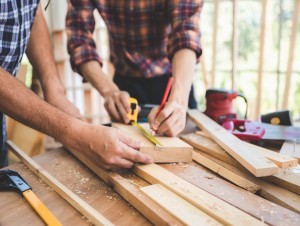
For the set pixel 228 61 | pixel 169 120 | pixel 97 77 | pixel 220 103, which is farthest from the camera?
pixel 228 61

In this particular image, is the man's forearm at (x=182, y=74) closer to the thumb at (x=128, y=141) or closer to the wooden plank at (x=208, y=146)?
the wooden plank at (x=208, y=146)

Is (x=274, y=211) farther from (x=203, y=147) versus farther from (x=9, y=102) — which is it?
(x=9, y=102)

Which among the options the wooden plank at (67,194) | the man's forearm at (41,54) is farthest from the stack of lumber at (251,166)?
the man's forearm at (41,54)

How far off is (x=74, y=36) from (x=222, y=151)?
1051 millimetres

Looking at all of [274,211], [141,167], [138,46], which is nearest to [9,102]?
[141,167]

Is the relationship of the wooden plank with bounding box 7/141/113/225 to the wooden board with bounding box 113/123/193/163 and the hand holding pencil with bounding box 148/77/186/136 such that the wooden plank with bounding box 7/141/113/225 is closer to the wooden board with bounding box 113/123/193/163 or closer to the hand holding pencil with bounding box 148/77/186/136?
the wooden board with bounding box 113/123/193/163

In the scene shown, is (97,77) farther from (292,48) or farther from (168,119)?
(292,48)

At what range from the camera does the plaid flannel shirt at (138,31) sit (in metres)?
1.69

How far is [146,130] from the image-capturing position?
1.35 meters

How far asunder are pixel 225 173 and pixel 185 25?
35.5 inches

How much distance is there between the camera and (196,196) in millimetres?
875

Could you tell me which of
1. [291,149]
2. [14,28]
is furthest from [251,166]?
[14,28]

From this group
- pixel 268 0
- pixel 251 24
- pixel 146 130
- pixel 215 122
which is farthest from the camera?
pixel 251 24

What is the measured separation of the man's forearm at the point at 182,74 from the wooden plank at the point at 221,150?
0.64ft
